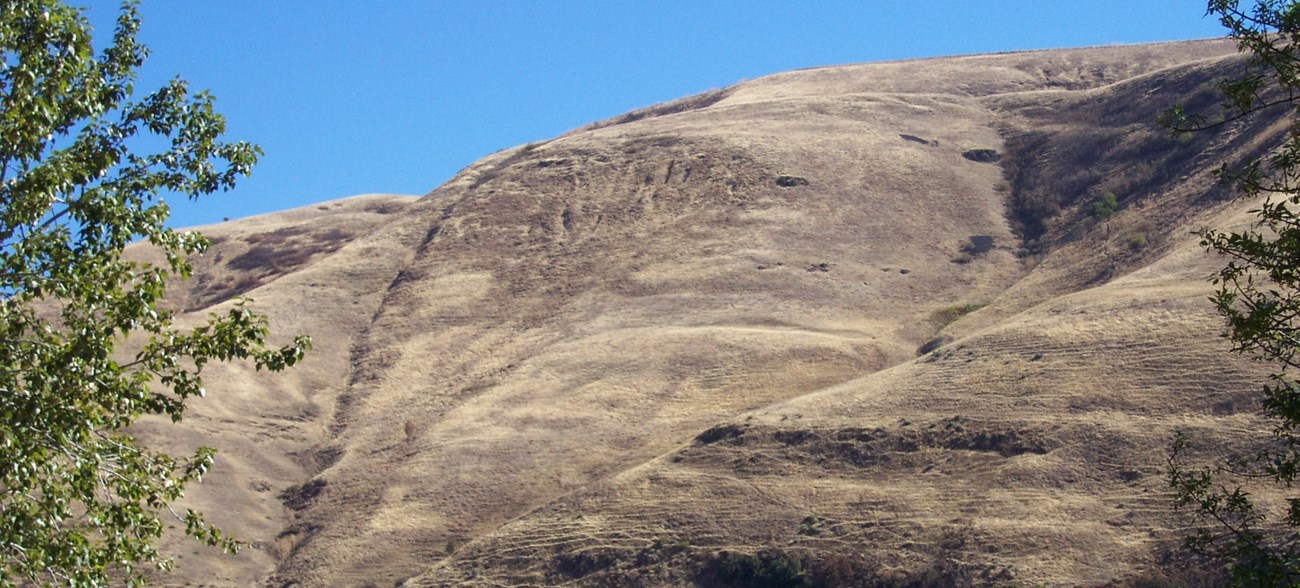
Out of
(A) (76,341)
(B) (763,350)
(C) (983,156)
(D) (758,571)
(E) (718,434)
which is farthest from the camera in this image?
(C) (983,156)

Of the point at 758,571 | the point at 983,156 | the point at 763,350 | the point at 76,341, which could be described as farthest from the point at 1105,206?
the point at 76,341

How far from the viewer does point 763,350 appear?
182 ft

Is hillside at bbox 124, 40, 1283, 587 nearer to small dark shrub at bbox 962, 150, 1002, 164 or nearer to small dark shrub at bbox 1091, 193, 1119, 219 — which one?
small dark shrub at bbox 962, 150, 1002, 164

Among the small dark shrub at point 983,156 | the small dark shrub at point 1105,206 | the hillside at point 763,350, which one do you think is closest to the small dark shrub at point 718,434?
the hillside at point 763,350

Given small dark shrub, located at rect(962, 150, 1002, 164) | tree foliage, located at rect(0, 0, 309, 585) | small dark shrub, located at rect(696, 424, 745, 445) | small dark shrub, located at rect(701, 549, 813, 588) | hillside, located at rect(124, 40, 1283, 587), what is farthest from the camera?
small dark shrub, located at rect(962, 150, 1002, 164)

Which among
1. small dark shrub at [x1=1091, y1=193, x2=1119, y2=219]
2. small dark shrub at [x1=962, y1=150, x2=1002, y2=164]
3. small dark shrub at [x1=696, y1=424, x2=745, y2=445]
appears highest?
small dark shrub at [x1=962, y1=150, x2=1002, y2=164]

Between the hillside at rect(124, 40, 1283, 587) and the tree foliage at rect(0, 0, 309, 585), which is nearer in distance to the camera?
the tree foliage at rect(0, 0, 309, 585)

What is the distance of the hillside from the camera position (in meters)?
39.0

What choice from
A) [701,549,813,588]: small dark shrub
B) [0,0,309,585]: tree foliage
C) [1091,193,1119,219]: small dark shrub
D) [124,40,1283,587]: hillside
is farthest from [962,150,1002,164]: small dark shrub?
[0,0,309,585]: tree foliage

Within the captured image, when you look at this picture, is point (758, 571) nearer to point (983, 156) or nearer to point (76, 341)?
point (76, 341)

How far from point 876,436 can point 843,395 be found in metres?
4.35

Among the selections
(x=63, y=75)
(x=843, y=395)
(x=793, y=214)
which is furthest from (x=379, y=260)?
(x=63, y=75)

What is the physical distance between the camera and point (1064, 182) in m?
75.0

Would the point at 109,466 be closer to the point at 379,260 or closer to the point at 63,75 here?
the point at 63,75
